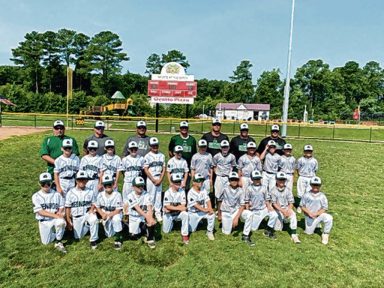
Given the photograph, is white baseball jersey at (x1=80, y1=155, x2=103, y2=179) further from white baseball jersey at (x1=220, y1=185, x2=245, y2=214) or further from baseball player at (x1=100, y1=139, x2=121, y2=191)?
white baseball jersey at (x1=220, y1=185, x2=245, y2=214)

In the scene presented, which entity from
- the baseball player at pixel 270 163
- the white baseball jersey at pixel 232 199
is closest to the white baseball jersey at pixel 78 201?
the white baseball jersey at pixel 232 199

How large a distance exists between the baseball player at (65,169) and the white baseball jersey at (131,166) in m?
0.82

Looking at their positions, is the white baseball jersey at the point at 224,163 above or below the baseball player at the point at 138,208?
above

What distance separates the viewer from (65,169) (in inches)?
223

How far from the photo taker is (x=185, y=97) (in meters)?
23.7

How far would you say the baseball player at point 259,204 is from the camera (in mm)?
5914

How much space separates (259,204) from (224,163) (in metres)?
1.06

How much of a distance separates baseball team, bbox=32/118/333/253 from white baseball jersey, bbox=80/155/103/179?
0.02 m

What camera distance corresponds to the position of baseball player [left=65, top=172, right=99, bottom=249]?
17.5 ft

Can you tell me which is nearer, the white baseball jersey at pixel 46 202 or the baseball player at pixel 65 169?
the white baseball jersey at pixel 46 202

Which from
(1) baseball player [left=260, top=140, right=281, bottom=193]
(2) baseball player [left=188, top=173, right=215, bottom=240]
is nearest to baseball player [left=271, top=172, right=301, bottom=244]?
(1) baseball player [left=260, top=140, right=281, bottom=193]

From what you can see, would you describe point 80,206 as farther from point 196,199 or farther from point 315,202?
point 315,202

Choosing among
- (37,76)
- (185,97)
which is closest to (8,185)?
(185,97)

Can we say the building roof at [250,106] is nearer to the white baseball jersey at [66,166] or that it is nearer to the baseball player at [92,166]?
the baseball player at [92,166]
